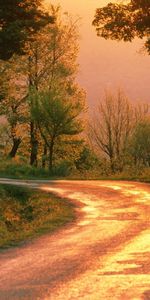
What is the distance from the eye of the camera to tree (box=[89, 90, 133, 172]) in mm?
71375

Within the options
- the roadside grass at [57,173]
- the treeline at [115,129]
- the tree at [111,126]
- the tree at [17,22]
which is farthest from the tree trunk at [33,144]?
the tree at [17,22]

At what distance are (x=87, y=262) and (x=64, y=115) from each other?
35.7m

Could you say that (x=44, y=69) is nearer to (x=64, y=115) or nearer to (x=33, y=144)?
(x=33, y=144)

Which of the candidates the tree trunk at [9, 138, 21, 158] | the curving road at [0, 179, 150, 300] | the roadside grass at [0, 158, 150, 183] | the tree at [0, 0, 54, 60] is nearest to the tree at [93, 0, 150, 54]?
the tree at [0, 0, 54, 60]

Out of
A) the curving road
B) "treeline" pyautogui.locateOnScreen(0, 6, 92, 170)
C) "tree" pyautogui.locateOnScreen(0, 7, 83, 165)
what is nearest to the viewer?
the curving road

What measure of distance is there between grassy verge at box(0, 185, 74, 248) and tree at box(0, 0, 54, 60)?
6.24m

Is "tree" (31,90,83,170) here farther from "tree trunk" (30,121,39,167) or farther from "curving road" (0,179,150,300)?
"curving road" (0,179,150,300)

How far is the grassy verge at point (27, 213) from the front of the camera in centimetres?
1563

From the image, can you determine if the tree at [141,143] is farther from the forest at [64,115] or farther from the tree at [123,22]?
the tree at [123,22]

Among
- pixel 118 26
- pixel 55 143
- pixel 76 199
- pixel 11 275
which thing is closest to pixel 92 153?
pixel 55 143

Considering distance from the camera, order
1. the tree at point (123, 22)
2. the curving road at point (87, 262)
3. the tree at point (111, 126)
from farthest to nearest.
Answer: the tree at point (111, 126), the tree at point (123, 22), the curving road at point (87, 262)

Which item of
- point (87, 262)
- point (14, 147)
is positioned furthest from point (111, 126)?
point (87, 262)

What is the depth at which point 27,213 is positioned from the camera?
2212 cm

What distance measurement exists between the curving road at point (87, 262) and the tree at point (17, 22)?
27.8 feet
